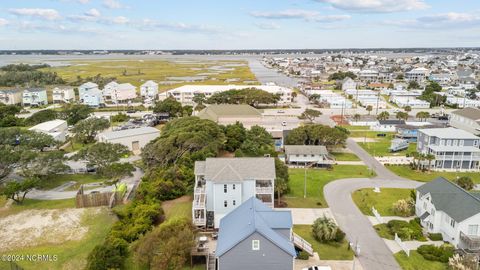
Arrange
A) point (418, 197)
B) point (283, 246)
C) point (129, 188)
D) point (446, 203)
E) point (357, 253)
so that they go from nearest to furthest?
1. point (283, 246)
2. point (357, 253)
3. point (446, 203)
4. point (418, 197)
5. point (129, 188)

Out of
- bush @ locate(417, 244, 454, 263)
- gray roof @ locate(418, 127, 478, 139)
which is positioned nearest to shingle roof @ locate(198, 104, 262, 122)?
gray roof @ locate(418, 127, 478, 139)

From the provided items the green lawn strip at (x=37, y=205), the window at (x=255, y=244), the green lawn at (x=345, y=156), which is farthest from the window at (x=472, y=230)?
the green lawn strip at (x=37, y=205)

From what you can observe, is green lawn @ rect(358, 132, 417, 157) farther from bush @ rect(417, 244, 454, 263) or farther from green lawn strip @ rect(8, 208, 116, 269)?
green lawn strip @ rect(8, 208, 116, 269)

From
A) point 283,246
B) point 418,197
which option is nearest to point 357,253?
point 283,246

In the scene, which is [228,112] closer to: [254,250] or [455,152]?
[455,152]

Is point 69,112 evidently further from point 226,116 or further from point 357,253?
point 357,253

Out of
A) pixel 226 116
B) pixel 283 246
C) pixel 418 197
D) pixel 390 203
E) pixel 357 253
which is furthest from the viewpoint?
pixel 226 116

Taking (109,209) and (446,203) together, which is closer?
(446,203)
